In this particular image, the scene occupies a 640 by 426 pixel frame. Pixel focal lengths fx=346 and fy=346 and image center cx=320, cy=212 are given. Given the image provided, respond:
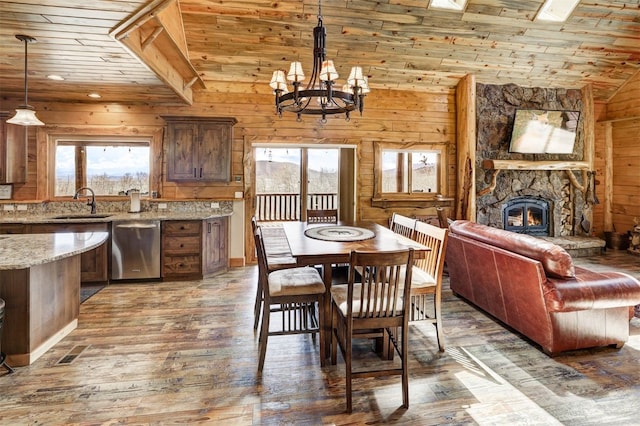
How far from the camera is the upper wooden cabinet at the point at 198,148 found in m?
5.14

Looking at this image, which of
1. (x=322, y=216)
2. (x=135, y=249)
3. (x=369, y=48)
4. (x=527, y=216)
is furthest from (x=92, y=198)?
(x=527, y=216)

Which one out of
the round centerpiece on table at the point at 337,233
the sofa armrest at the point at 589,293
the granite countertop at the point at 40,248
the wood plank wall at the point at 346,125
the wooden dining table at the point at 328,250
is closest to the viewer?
the granite countertop at the point at 40,248

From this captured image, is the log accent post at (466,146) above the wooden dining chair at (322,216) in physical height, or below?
above

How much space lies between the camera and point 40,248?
258 cm

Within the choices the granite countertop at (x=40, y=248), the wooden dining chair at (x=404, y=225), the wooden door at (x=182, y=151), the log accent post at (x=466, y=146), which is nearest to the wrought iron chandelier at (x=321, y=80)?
the wooden dining chair at (x=404, y=225)

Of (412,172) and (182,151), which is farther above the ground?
(182,151)

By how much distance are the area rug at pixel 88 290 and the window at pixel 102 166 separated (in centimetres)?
152

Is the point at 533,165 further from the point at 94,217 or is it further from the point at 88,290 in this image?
the point at 88,290

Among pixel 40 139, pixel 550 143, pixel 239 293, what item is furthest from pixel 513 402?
pixel 40 139

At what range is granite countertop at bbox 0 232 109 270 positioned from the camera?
223 cm

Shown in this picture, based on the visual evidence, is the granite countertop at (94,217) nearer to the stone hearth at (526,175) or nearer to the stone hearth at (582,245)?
the stone hearth at (526,175)

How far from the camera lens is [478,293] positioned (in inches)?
140

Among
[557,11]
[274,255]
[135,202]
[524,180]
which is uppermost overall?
[557,11]

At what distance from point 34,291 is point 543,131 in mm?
7584
